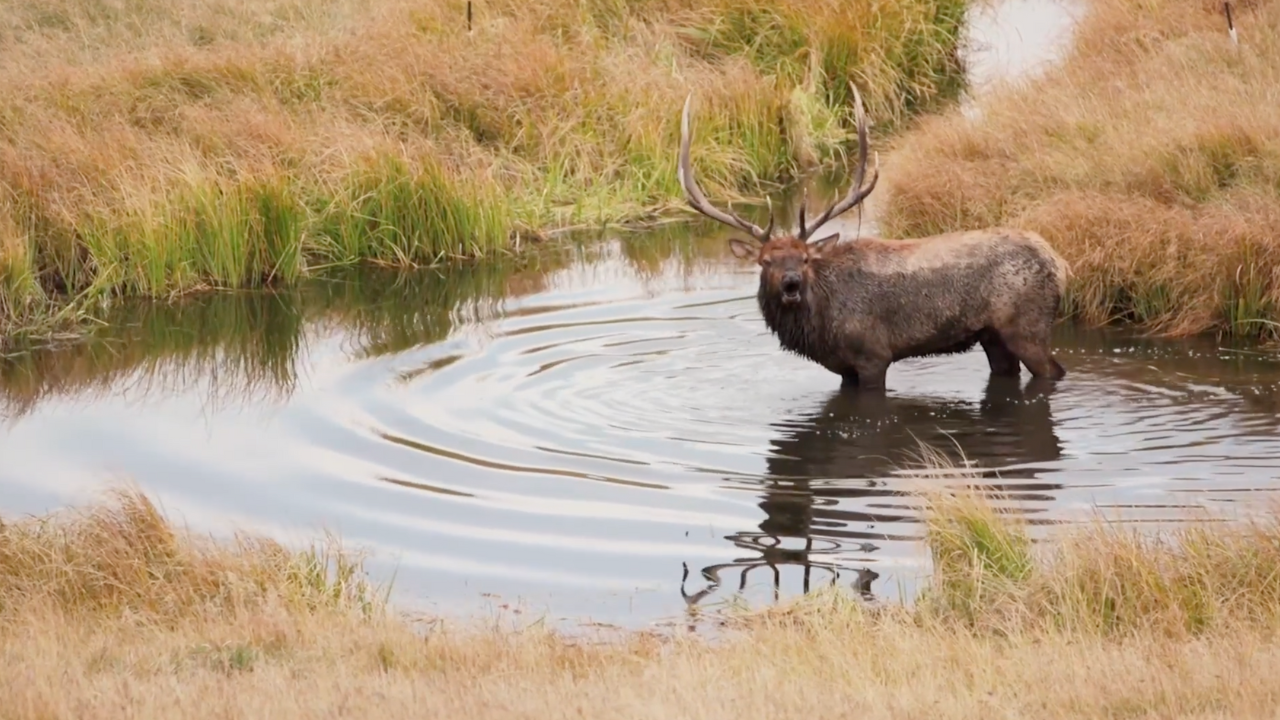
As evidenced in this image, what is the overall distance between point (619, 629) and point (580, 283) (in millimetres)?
7385

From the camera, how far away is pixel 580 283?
46.8ft

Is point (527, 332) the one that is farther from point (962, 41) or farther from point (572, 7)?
point (962, 41)

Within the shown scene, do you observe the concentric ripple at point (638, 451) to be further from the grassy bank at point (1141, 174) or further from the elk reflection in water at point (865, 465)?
the grassy bank at point (1141, 174)

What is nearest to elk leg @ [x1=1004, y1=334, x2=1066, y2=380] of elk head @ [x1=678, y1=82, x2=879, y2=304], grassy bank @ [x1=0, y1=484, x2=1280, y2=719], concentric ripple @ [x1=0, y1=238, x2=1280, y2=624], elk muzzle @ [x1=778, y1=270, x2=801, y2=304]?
concentric ripple @ [x1=0, y1=238, x2=1280, y2=624]

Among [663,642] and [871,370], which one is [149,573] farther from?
[871,370]

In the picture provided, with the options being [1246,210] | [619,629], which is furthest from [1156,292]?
[619,629]

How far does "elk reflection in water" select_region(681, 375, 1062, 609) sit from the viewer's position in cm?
806

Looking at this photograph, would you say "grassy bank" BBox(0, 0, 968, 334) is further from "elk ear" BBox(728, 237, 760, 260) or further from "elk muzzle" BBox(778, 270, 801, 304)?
"elk muzzle" BBox(778, 270, 801, 304)

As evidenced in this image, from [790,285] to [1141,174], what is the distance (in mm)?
3896

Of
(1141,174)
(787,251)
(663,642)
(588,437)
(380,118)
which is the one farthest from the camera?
(380,118)

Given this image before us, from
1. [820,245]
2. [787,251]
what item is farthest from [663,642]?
[820,245]

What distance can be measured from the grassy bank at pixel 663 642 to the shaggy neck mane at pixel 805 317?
2.81m

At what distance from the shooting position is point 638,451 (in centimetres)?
971

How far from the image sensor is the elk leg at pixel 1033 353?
34.9ft
